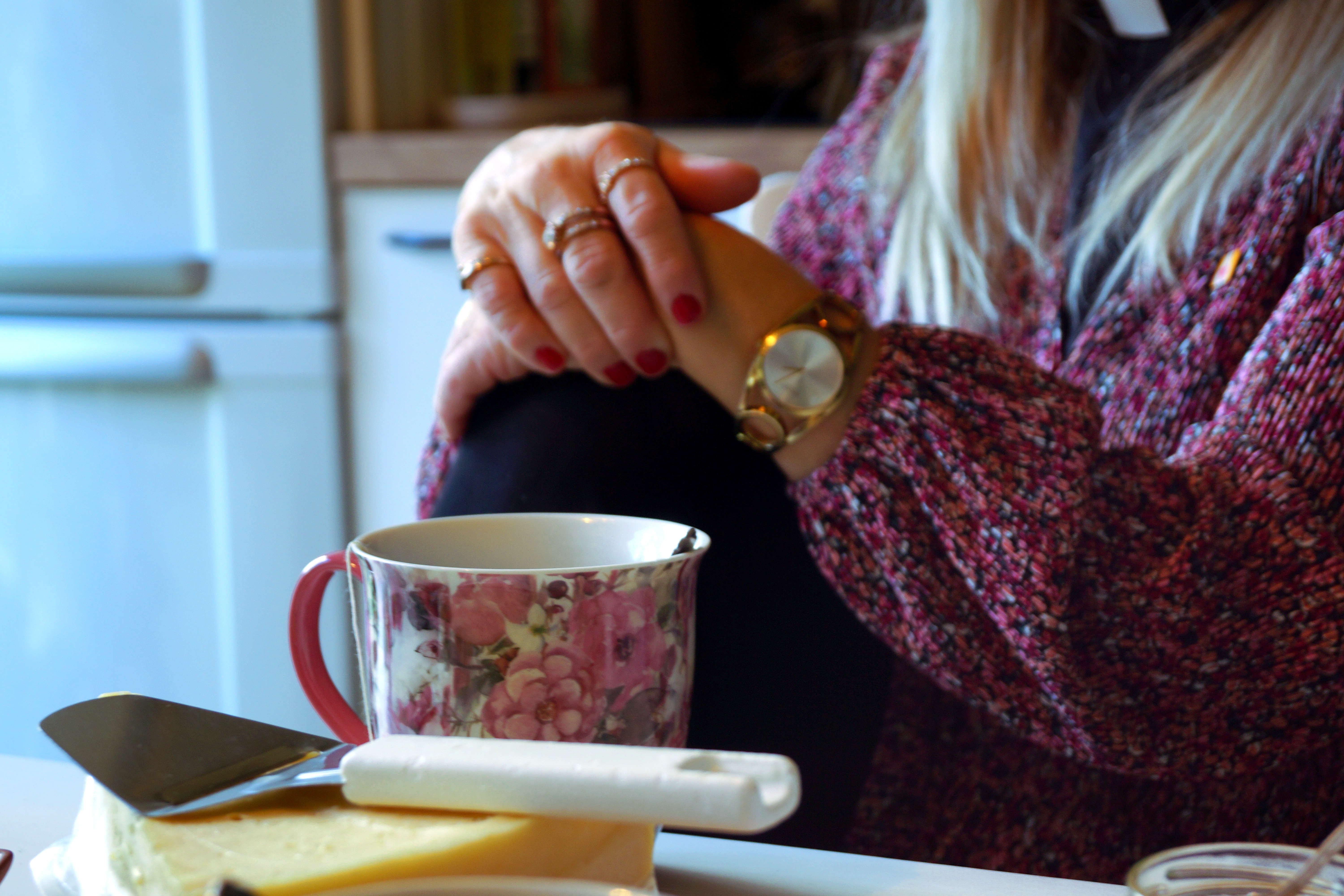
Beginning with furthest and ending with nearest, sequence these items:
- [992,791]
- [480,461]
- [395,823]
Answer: [992,791] < [480,461] < [395,823]

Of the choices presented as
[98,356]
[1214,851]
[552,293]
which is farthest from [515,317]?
[98,356]

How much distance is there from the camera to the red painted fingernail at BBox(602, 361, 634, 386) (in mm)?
505

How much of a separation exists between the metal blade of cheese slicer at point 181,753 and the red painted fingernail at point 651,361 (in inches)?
10.1

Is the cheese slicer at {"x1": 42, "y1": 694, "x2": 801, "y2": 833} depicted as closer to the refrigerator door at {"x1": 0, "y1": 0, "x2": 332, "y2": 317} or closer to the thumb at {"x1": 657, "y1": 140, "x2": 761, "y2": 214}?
the thumb at {"x1": 657, "y1": 140, "x2": 761, "y2": 214}

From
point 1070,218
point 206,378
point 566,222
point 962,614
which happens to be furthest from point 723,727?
point 206,378

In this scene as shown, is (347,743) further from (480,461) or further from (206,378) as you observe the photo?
(206,378)

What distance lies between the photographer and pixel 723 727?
1.84ft

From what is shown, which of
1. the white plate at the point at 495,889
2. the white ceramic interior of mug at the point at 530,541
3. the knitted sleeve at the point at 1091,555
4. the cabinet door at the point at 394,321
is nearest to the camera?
the white plate at the point at 495,889

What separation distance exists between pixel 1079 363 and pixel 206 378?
1005 millimetres

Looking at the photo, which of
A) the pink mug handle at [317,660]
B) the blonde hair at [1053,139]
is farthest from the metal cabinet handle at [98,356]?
the pink mug handle at [317,660]

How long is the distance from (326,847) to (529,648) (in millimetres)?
64

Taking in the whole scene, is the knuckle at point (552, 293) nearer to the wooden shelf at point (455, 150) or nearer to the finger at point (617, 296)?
the finger at point (617, 296)

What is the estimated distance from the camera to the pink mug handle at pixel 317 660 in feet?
1.04

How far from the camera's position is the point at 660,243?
1.62 ft
